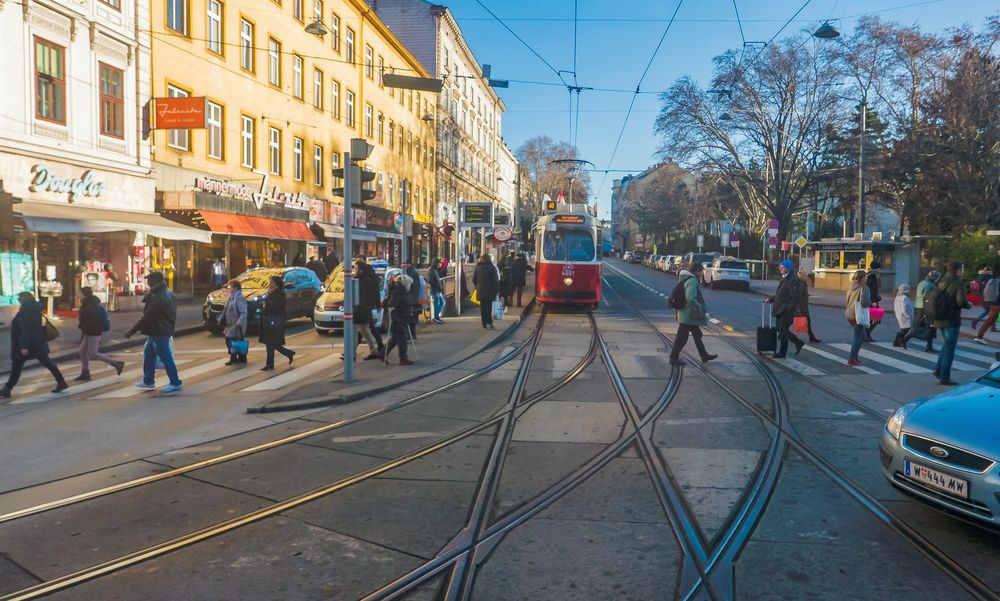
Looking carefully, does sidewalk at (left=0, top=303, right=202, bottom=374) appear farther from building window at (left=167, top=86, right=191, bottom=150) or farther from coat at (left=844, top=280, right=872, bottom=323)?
coat at (left=844, top=280, right=872, bottom=323)

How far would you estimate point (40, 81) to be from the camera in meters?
19.0

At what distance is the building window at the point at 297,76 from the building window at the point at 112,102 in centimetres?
1152

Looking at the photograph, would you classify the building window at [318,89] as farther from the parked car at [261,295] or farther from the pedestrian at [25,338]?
the pedestrian at [25,338]

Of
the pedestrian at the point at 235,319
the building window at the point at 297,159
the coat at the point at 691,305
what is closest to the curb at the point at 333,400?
the pedestrian at the point at 235,319

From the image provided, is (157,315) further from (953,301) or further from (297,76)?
(297,76)

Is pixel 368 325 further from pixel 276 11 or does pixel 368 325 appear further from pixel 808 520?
pixel 276 11

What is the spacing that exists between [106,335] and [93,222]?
3.50 meters

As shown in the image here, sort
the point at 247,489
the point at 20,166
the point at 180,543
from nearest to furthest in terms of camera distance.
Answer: the point at 180,543, the point at 247,489, the point at 20,166

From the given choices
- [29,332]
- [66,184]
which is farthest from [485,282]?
[66,184]

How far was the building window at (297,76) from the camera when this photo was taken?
33.0 meters

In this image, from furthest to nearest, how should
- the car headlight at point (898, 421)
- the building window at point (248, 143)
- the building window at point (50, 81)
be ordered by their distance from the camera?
the building window at point (248, 143) → the building window at point (50, 81) → the car headlight at point (898, 421)

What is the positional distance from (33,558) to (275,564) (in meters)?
1.49

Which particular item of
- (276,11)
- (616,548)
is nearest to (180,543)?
(616,548)

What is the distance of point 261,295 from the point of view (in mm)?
17547
